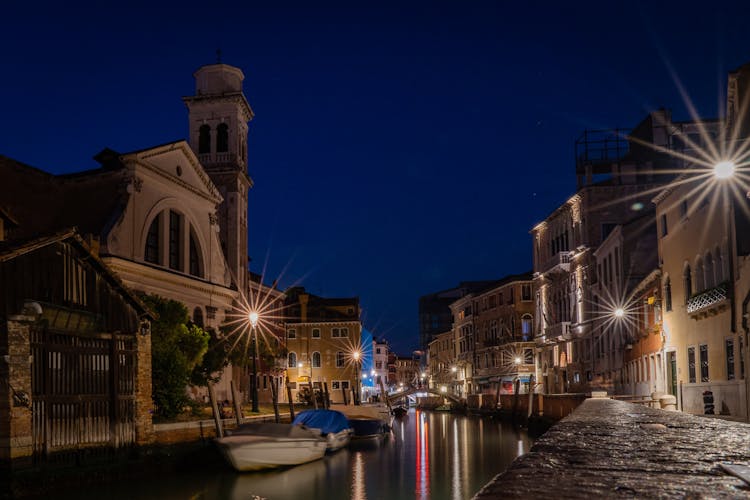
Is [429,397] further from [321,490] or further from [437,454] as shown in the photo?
[321,490]

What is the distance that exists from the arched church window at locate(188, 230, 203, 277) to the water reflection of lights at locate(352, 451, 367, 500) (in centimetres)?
1047

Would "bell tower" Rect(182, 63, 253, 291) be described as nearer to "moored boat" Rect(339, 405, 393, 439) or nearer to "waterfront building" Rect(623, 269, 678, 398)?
"moored boat" Rect(339, 405, 393, 439)

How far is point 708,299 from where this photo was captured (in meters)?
21.6

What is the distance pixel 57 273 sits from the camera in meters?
17.0

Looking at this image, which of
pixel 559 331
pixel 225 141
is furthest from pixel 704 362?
pixel 225 141

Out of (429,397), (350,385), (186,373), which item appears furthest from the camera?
(429,397)

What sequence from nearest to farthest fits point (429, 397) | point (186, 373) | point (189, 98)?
point (186, 373), point (189, 98), point (429, 397)

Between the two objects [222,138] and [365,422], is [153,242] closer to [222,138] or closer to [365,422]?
[222,138]

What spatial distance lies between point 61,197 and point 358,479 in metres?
16.1

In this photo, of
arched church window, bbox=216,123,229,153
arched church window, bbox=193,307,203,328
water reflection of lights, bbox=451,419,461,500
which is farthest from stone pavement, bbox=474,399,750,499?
arched church window, bbox=216,123,229,153

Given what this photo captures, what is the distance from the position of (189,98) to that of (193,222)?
13.1 meters

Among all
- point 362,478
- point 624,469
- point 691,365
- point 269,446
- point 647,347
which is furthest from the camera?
point 647,347

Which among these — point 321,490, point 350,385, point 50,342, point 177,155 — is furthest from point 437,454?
point 350,385

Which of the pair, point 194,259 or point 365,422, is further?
point 365,422
